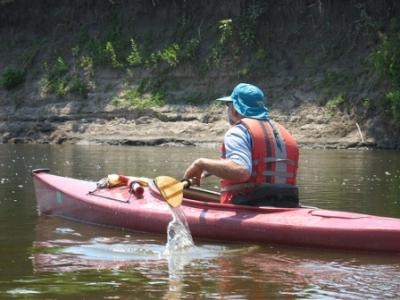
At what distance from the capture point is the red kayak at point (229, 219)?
6953mm

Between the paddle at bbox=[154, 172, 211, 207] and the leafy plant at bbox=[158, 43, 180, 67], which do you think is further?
the leafy plant at bbox=[158, 43, 180, 67]

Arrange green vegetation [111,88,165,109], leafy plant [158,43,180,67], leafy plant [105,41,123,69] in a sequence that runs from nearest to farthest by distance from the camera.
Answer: green vegetation [111,88,165,109] → leafy plant [158,43,180,67] → leafy plant [105,41,123,69]

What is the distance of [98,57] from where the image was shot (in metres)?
28.4

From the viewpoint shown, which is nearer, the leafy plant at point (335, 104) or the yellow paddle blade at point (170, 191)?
the yellow paddle blade at point (170, 191)

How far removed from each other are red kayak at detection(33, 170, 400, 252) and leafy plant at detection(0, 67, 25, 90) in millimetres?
19982

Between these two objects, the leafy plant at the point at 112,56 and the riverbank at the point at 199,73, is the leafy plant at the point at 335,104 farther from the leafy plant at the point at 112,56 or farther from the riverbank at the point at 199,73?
the leafy plant at the point at 112,56

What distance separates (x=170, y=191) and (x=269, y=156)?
33.9 inches

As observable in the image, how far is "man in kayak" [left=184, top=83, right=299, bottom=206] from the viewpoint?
7.41 m

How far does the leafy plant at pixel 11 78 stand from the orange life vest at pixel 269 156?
22079 millimetres

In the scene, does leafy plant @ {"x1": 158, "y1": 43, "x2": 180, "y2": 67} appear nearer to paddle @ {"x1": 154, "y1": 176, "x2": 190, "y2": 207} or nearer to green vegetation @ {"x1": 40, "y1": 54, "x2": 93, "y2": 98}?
green vegetation @ {"x1": 40, "y1": 54, "x2": 93, "y2": 98}

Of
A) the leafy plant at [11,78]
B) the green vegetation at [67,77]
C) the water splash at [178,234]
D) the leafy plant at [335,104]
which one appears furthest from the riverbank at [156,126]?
the water splash at [178,234]

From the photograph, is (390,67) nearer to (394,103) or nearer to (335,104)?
(394,103)

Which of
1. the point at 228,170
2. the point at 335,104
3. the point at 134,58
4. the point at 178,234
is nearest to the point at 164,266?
the point at 178,234

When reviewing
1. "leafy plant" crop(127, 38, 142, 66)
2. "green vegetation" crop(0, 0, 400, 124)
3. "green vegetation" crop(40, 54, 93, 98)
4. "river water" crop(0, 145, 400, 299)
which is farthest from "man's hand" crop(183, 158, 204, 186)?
"leafy plant" crop(127, 38, 142, 66)
